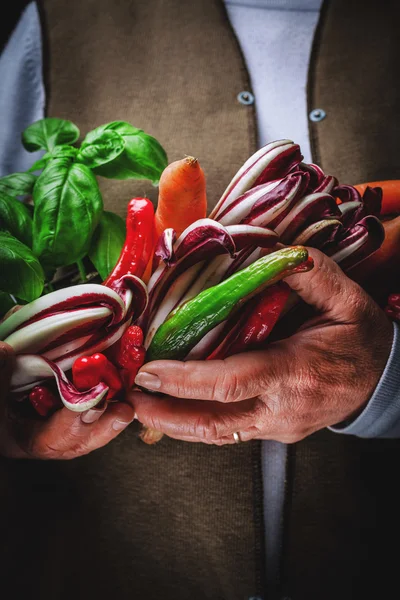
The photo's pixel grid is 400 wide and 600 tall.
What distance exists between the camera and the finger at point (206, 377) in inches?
19.9

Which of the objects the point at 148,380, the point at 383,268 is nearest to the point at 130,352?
the point at 148,380

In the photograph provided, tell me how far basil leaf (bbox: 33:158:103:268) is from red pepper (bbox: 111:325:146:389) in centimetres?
12

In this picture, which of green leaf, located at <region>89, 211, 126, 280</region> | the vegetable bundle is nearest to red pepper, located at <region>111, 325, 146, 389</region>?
the vegetable bundle

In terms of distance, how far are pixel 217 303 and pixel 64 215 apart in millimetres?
214

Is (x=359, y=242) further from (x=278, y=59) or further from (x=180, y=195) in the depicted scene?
(x=278, y=59)

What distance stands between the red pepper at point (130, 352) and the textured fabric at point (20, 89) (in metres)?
0.56

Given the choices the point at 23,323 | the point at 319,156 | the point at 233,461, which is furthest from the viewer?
the point at 319,156

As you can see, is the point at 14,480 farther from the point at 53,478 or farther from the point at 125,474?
the point at 125,474

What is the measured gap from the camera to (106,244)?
601 millimetres

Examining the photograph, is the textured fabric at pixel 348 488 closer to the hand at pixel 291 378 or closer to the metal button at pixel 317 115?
the metal button at pixel 317 115

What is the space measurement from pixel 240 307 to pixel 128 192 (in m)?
0.40

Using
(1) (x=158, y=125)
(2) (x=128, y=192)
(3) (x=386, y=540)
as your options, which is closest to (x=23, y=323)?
(2) (x=128, y=192)

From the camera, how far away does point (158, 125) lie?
90cm

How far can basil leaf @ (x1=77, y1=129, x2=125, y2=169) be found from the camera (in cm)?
63
